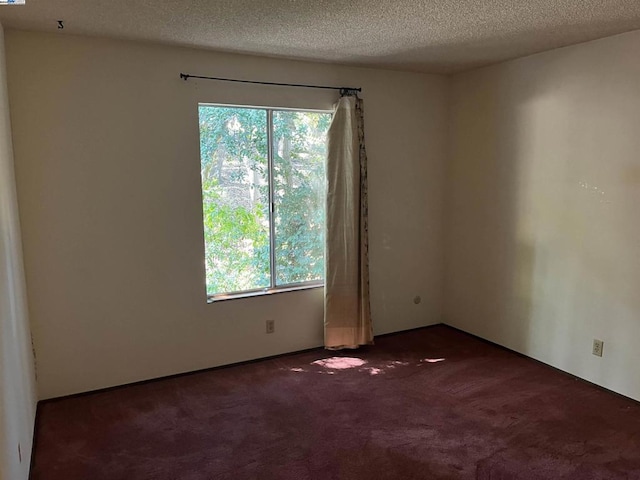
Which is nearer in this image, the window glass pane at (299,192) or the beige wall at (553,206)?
the beige wall at (553,206)

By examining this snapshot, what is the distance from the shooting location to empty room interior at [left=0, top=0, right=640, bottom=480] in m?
2.52

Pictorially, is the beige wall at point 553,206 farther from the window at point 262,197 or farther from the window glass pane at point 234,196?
the window glass pane at point 234,196

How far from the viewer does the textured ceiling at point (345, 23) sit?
238 centimetres

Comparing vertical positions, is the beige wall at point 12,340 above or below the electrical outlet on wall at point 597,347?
above

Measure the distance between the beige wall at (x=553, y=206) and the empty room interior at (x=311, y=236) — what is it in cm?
2

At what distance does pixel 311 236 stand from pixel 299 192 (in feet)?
1.27

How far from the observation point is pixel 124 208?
316 centimetres

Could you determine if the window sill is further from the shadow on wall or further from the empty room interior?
the shadow on wall

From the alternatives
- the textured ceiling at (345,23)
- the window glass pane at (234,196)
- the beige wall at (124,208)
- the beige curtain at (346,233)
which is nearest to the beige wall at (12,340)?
the beige wall at (124,208)

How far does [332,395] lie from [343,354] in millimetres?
740

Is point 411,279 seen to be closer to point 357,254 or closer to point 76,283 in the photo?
point 357,254

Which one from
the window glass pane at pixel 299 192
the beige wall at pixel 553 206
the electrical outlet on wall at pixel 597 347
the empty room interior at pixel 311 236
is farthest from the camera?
the window glass pane at pixel 299 192

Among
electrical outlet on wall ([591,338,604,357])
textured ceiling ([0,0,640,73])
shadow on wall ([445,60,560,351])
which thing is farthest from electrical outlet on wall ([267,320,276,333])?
electrical outlet on wall ([591,338,604,357])

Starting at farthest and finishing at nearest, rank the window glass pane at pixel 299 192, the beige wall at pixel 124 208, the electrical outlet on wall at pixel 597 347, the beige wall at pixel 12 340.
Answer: the window glass pane at pixel 299 192, the electrical outlet on wall at pixel 597 347, the beige wall at pixel 124 208, the beige wall at pixel 12 340
